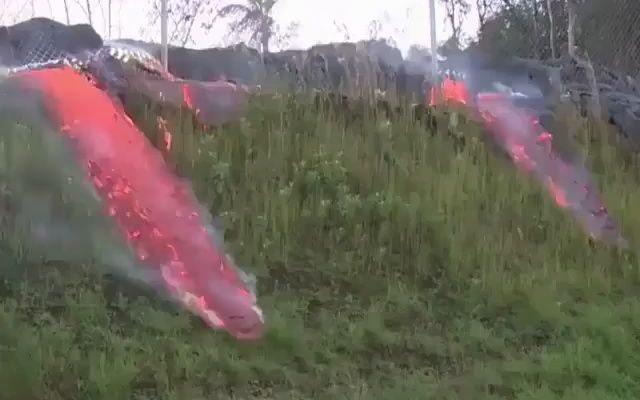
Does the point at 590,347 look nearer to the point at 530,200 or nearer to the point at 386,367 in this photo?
the point at 386,367

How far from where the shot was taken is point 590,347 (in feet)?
18.2

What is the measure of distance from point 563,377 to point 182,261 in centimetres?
229

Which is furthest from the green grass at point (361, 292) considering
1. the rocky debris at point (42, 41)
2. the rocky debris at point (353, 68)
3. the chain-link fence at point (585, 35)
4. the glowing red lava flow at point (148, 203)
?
the chain-link fence at point (585, 35)

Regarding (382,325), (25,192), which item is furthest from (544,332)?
(25,192)

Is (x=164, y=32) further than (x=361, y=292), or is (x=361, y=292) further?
(x=164, y=32)

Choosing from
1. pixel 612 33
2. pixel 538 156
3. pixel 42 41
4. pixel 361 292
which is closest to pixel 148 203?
pixel 361 292

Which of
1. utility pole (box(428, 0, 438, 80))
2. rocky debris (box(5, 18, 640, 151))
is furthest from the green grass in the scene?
utility pole (box(428, 0, 438, 80))

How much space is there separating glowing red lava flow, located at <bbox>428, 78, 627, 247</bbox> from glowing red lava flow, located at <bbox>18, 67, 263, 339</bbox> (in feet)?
9.12

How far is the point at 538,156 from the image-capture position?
26.1 ft

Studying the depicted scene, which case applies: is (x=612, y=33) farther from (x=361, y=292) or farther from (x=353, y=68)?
(x=361, y=292)

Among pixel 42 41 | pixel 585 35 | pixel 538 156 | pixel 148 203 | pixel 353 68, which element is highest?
pixel 585 35

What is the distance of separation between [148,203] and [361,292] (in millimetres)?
1429

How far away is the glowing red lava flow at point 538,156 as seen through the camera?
729 cm

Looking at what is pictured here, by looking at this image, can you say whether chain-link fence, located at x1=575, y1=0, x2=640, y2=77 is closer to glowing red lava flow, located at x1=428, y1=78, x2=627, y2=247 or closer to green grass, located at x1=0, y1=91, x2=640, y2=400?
glowing red lava flow, located at x1=428, y1=78, x2=627, y2=247
